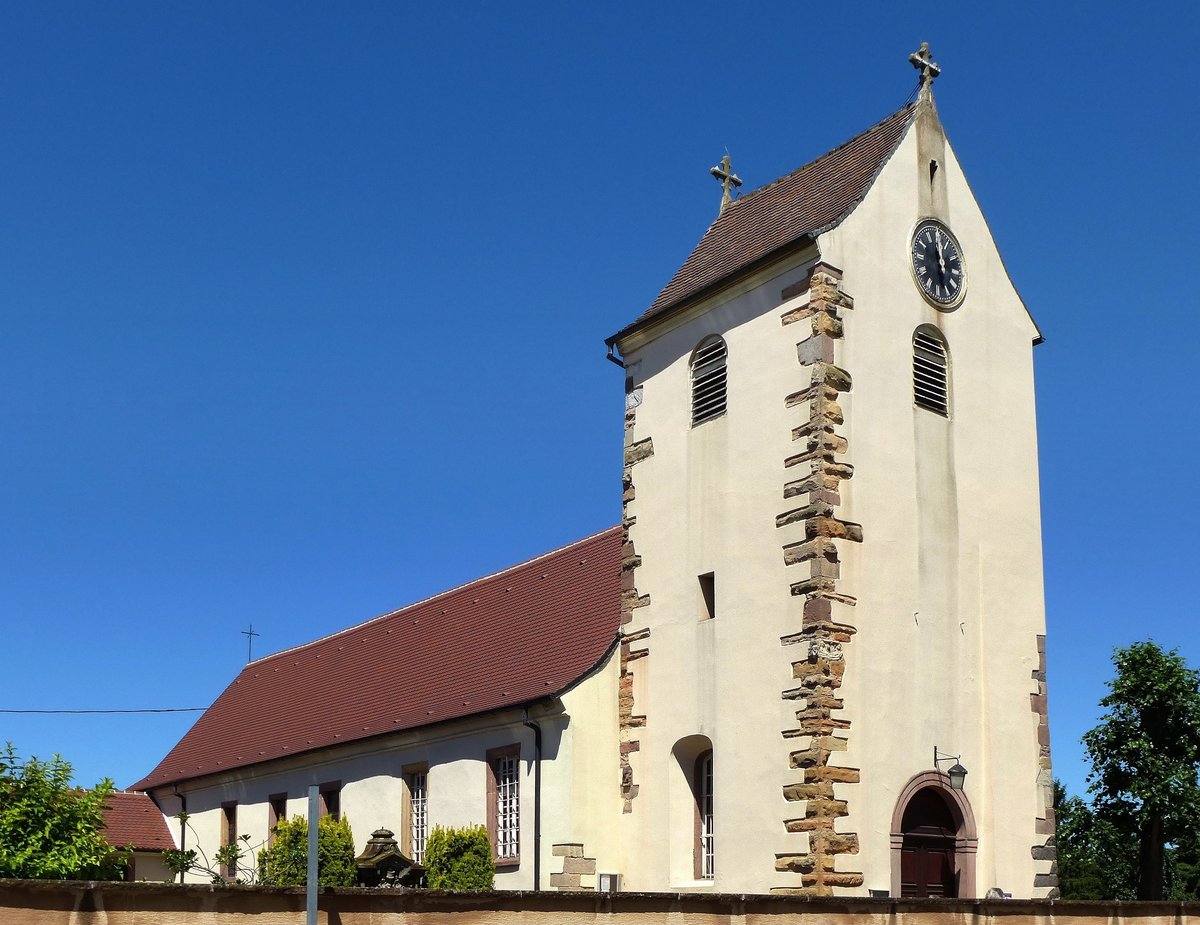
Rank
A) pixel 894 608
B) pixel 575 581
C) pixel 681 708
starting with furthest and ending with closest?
1. pixel 575 581
2. pixel 681 708
3. pixel 894 608

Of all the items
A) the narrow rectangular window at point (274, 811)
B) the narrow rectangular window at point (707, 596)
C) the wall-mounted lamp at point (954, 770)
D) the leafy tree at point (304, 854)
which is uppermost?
the narrow rectangular window at point (707, 596)

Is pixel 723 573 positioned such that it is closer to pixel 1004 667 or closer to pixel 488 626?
pixel 1004 667

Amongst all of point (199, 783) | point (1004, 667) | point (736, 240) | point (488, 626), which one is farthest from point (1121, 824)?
point (199, 783)

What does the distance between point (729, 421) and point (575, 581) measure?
695cm

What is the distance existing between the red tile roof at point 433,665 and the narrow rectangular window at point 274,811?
870mm

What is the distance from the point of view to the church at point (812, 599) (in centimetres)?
2020

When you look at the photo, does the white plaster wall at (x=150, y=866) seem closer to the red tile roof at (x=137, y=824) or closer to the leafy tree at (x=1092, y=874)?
the red tile roof at (x=137, y=824)

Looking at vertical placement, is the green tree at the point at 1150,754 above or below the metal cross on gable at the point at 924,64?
below

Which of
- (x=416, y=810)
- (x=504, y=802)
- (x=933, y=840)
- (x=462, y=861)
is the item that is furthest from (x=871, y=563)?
(x=416, y=810)

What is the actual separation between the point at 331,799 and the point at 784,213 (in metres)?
14.7

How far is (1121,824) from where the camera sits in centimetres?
3228

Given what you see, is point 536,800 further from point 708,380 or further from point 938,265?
point 938,265

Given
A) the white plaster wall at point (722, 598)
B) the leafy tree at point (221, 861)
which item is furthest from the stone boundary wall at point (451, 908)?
the leafy tree at point (221, 861)

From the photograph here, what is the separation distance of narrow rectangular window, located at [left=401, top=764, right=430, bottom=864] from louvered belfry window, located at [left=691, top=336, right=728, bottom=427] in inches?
338
